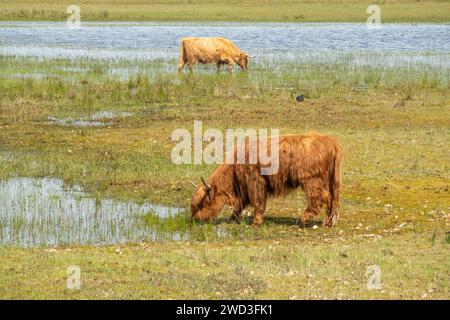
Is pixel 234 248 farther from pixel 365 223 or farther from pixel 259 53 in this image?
pixel 259 53

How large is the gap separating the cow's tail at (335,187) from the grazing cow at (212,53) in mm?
18256

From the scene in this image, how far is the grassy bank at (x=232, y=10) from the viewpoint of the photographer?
172ft

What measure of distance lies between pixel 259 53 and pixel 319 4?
2558cm

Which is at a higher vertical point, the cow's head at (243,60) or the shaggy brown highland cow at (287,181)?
the shaggy brown highland cow at (287,181)

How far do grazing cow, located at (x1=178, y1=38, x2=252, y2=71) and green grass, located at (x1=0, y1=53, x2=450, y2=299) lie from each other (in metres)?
1.23

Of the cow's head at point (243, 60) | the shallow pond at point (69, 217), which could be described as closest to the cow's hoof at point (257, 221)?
the shallow pond at point (69, 217)

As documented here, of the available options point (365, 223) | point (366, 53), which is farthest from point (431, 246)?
point (366, 53)

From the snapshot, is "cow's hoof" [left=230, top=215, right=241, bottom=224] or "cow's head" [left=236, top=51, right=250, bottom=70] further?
"cow's head" [left=236, top=51, right=250, bottom=70]

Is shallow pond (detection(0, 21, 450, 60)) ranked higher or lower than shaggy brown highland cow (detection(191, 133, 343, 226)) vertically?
lower

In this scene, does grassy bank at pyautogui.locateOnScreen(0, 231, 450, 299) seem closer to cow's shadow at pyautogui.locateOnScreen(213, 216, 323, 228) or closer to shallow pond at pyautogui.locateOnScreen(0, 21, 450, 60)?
cow's shadow at pyautogui.locateOnScreen(213, 216, 323, 228)

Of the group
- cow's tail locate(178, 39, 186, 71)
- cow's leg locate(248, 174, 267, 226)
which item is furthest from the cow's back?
cow's leg locate(248, 174, 267, 226)

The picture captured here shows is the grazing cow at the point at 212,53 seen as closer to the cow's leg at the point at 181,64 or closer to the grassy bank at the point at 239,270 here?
the cow's leg at the point at 181,64

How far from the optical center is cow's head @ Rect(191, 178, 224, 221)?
1178cm

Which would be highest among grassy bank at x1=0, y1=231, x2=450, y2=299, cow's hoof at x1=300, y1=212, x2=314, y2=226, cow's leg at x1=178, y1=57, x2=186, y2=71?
grassy bank at x1=0, y1=231, x2=450, y2=299
